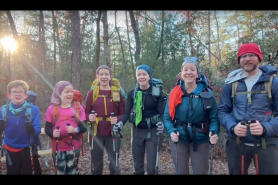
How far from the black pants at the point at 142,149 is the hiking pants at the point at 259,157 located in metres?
1.37

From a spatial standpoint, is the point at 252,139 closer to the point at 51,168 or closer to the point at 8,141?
the point at 8,141

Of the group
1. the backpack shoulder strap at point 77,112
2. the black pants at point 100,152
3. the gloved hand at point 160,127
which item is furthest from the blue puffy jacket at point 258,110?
the backpack shoulder strap at point 77,112

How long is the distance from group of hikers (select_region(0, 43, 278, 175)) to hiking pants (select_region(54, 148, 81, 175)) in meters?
0.02

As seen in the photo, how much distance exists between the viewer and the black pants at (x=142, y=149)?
3.95 m

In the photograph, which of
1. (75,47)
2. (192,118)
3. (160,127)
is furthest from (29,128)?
(75,47)

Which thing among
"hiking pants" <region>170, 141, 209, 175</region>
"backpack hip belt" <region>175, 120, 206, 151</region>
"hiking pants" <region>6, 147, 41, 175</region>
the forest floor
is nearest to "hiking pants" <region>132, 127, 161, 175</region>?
"hiking pants" <region>170, 141, 209, 175</region>

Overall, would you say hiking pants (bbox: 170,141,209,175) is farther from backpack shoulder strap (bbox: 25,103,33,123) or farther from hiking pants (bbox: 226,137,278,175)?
backpack shoulder strap (bbox: 25,103,33,123)

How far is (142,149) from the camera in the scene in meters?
4.04

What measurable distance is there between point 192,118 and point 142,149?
1.28 meters

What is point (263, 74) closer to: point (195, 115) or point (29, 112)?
point (195, 115)

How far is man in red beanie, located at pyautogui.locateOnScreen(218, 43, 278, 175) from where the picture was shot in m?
2.94

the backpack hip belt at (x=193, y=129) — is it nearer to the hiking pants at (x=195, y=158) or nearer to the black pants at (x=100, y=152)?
the hiking pants at (x=195, y=158)
